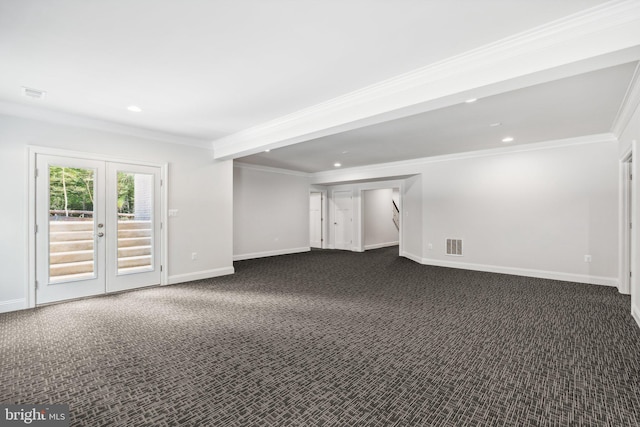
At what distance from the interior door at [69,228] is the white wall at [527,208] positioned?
6.56 metres

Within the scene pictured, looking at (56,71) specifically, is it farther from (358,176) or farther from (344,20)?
(358,176)

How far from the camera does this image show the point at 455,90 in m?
2.79

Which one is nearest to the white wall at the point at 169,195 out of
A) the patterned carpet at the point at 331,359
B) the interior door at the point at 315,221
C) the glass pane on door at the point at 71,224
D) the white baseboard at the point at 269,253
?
the glass pane on door at the point at 71,224

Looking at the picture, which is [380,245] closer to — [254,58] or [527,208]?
[527,208]

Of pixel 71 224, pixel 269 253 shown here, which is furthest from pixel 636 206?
pixel 269 253

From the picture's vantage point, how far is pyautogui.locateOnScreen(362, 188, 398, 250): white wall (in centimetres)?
1066

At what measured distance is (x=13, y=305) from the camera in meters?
3.95

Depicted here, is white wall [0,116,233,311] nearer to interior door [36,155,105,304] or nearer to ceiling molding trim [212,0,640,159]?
interior door [36,155,105,304]

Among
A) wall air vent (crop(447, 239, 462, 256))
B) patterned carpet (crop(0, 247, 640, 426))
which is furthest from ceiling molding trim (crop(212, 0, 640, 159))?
wall air vent (crop(447, 239, 462, 256))

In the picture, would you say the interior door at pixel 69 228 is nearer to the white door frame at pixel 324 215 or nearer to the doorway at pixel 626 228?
the white door frame at pixel 324 215

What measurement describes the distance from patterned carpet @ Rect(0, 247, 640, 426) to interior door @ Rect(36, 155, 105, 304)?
0.32m

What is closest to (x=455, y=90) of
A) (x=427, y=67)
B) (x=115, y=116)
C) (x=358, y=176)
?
(x=427, y=67)

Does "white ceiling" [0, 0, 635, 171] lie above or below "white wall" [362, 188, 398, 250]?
above

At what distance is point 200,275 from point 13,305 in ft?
8.33
